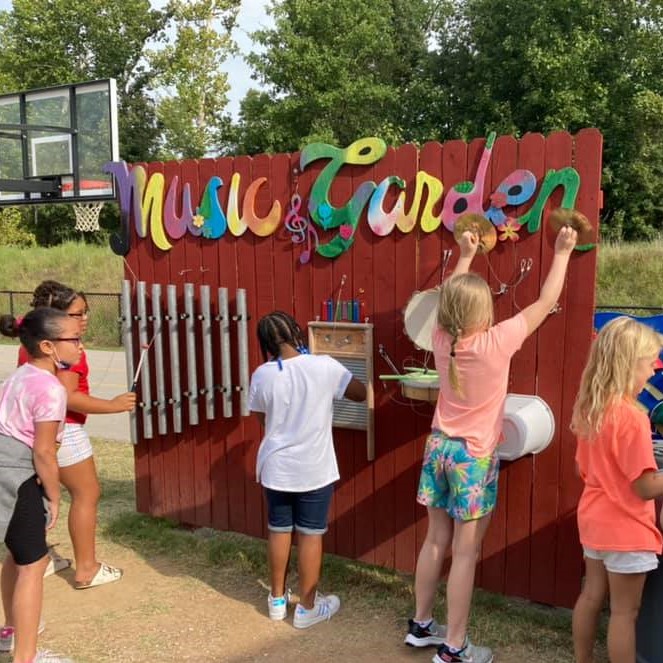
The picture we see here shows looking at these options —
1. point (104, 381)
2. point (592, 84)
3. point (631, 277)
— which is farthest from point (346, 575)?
point (592, 84)

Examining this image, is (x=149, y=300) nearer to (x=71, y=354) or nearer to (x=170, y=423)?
(x=170, y=423)

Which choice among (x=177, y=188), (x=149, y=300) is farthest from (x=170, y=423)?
(x=177, y=188)

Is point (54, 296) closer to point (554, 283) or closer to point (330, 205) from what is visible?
point (330, 205)

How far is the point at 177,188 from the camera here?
4859mm

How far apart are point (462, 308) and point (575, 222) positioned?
32.2 inches

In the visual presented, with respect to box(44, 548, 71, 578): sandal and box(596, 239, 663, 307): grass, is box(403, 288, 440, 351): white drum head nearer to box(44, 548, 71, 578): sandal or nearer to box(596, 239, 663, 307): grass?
box(44, 548, 71, 578): sandal

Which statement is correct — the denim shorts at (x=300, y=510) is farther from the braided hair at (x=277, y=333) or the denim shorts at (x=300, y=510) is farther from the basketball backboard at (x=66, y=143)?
the basketball backboard at (x=66, y=143)

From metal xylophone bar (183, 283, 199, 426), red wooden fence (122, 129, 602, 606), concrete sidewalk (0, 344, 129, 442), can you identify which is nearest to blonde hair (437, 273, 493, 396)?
red wooden fence (122, 129, 602, 606)

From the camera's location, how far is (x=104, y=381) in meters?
12.4

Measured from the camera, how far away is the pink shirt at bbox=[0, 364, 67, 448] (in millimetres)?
3182

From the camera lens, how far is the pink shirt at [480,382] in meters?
3.12

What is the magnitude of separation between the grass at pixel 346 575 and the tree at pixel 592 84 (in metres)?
19.6

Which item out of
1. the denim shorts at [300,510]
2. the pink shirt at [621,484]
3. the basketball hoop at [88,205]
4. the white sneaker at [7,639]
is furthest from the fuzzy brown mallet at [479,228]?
the basketball hoop at [88,205]

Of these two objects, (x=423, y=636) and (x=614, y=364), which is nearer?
(x=614, y=364)
